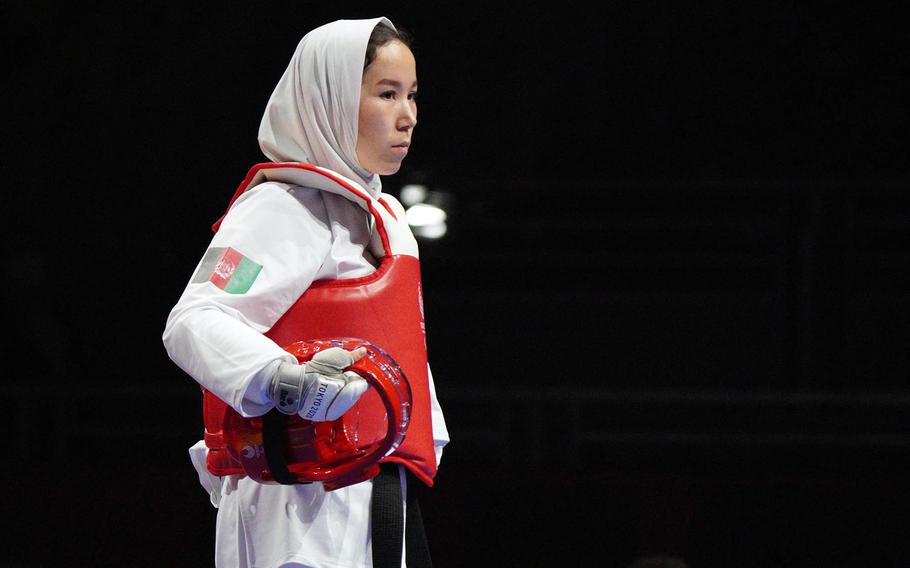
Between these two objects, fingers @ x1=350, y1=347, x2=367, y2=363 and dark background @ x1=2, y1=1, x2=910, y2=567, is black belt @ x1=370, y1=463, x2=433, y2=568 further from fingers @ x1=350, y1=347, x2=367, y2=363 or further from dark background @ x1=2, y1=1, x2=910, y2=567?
dark background @ x1=2, y1=1, x2=910, y2=567

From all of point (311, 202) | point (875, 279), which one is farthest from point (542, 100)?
point (311, 202)

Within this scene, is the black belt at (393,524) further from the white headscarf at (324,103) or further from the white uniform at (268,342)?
the white headscarf at (324,103)

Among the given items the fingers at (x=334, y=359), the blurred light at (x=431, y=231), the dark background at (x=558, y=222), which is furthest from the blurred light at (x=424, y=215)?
the fingers at (x=334, y=359)

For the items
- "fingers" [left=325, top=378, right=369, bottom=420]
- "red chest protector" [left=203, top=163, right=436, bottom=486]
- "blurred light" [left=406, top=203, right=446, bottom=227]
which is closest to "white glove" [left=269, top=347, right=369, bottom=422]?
"fingers" [left=325, top=378, right=369, bottom=420]

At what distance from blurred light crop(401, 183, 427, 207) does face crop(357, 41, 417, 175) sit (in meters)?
2.37

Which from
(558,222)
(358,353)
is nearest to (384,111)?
(358,353)

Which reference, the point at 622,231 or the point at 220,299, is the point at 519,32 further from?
the point at 220,299

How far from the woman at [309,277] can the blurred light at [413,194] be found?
2.38 m

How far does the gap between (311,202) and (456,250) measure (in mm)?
4193

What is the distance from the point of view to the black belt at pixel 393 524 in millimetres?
1458

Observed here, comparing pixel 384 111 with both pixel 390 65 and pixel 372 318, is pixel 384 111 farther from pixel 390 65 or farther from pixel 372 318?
pixel 372 318

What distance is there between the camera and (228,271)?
1.42 meters

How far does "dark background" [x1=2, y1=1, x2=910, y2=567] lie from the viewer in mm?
3039

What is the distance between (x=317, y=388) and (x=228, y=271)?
0.24 m
